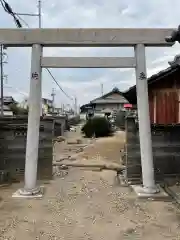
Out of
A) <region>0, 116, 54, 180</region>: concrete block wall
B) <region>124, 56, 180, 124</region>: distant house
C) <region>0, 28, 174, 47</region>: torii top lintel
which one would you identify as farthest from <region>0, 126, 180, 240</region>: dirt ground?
<region>124, 56, 180, 124</region>: distant house

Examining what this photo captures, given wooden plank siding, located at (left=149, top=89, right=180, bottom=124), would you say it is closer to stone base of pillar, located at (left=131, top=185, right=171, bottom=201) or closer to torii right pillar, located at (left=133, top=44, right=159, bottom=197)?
torii right pillar, located at (left=133, top=44, right=159, bottom=197)

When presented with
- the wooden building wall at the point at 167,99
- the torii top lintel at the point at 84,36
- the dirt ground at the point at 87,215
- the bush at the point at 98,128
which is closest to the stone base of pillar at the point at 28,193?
the dirt ground at the point at 87,215

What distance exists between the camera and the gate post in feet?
24.7

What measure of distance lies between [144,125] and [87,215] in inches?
109

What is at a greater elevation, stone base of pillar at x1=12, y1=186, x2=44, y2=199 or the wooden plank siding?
the wooden plank siding

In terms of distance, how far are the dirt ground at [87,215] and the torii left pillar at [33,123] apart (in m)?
0.51

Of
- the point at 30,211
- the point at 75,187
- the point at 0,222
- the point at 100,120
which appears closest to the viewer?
the point at 0,222

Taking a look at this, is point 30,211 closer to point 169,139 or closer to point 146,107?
point 146,107

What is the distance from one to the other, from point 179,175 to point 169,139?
1030 millimetres

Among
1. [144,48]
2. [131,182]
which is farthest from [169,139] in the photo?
[144,48]

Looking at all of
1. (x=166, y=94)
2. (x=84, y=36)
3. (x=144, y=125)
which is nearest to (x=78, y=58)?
(x=84, y=36)

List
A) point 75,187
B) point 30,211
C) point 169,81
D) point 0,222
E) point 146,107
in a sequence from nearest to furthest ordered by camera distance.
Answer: point 0,222 → point 30,211 → point 146,107 → point 75,187 → point 169,81

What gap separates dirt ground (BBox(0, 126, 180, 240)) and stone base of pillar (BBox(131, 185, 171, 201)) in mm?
171

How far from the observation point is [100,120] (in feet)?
93.1
